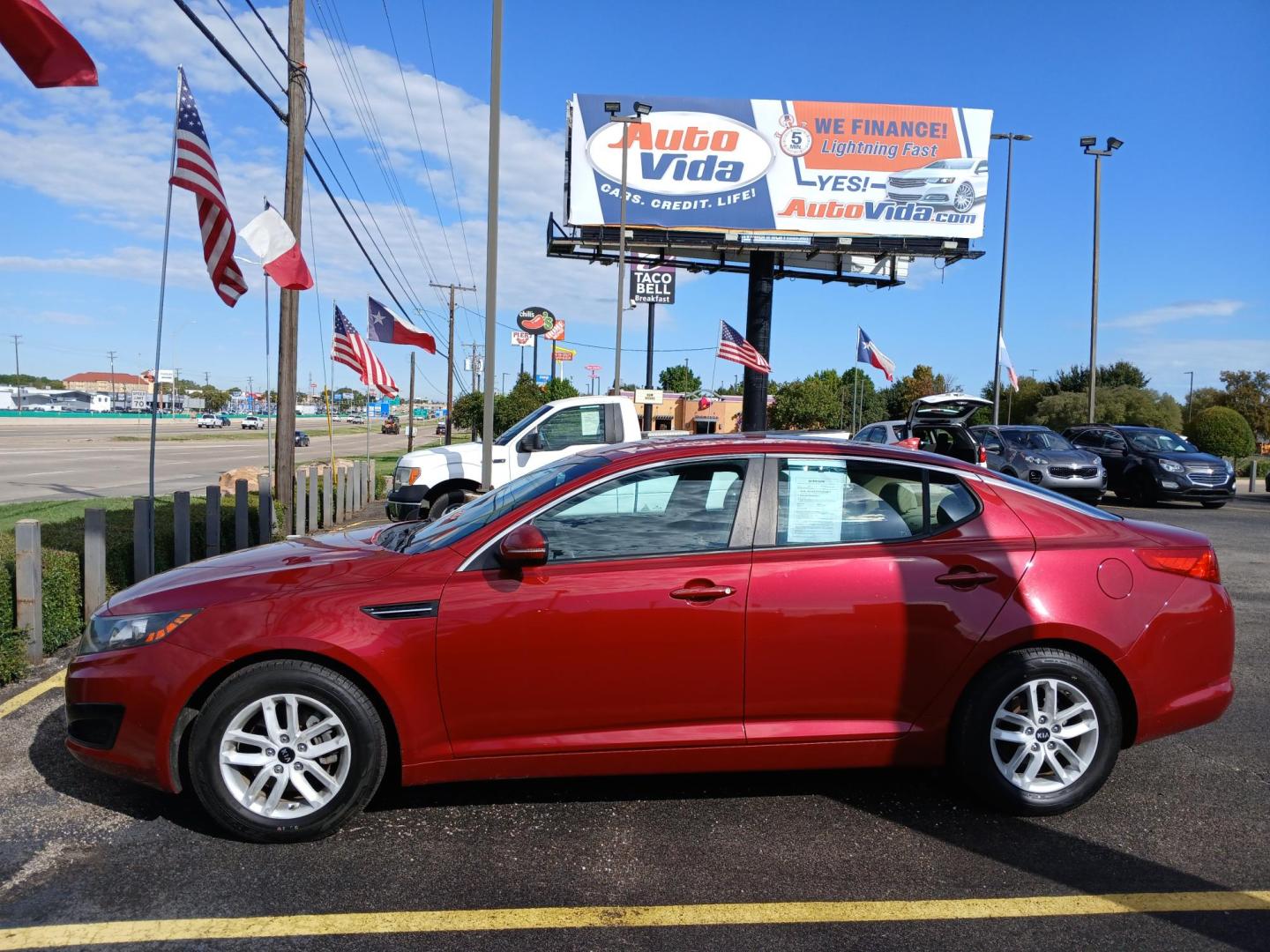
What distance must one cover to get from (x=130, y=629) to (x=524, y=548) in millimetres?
1579

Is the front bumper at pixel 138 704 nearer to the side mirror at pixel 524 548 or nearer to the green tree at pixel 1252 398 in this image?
the side mirror at pixel 524 548

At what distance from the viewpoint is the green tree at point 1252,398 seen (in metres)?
51.3

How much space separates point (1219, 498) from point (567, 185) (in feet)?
60.4

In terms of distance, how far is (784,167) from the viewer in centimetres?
2758

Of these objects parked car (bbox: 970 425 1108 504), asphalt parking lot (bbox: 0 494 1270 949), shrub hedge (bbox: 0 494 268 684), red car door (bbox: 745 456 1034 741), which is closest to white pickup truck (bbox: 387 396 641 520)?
shrub hedge (bbox: 0 494 268 684)

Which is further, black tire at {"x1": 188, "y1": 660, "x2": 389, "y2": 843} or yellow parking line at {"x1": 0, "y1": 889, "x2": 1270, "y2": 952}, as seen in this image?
black tire at {"x1": 188, "y1": 660, "x2": 389, "y2": 843}

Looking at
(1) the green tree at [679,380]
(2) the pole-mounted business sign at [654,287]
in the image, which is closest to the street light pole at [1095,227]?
(2) the pole-mounted business sign at [654,287]

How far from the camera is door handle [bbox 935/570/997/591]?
3879 mm

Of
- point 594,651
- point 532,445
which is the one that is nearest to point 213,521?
Result: point 532,445

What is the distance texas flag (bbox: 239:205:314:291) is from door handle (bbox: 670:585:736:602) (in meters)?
9.20

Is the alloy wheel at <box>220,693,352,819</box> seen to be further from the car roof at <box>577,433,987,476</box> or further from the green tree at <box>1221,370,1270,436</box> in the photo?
the green tree at <box>1221,370,1270,436</box>

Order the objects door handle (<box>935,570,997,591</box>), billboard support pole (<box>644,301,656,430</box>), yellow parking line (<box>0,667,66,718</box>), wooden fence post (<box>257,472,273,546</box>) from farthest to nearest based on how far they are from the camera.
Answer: billboard support pole (<box>644,301,656,430</box>), wooden fence post (<box>257,472,273,546</box>), yellow parking line (<box>0,667,66,718</box>), door handle (<box>935,570,997,591</box>)

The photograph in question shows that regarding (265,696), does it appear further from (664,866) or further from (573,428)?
(573,428)

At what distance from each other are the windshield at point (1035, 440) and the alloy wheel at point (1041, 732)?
16.4 meters
